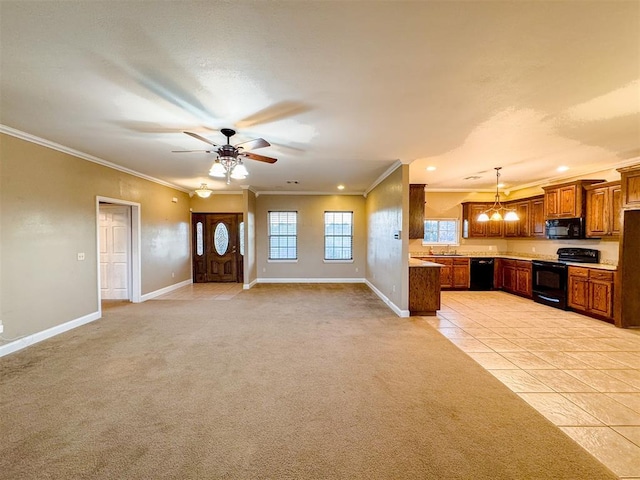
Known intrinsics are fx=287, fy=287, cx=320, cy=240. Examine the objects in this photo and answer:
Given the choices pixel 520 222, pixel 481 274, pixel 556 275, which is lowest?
pixel 481 274

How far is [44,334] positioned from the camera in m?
3.94

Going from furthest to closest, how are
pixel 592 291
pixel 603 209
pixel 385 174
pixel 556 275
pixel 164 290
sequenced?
pixel 164 290 < pixel 385 174 < pixel 556 275 < pixel 603 209 < pixel 592 291

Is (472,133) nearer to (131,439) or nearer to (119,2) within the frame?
(119,2)

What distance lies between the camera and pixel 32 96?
8.80ft

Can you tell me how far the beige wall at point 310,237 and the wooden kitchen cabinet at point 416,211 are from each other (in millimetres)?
2050

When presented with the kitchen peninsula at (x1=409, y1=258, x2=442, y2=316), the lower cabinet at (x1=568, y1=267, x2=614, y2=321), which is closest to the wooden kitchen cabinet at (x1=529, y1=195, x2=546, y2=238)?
the lower cabinet at (x1=568, y1=267, x2=614, y2=321)

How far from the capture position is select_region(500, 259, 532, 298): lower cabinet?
6.55 meters

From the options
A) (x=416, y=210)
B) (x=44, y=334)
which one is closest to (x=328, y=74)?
(x=44, y=334)

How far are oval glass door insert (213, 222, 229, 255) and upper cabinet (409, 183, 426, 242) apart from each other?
17.8 feet

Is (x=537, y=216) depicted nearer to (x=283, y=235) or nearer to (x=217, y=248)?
(x=283, y=235)

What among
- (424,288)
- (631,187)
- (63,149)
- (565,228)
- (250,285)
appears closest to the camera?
(63,149)

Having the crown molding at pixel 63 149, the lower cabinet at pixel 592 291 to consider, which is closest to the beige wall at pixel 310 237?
the crown molding at pixel 63 149

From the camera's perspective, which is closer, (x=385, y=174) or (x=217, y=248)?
(x=385, y=174)

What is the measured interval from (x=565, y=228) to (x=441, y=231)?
276 cm
